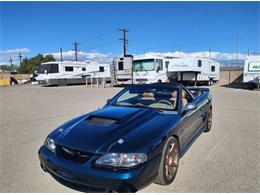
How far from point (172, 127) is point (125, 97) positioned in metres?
1.61

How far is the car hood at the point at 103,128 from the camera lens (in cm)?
271

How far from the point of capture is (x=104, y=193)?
2.53 m

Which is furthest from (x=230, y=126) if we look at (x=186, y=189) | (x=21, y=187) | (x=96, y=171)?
(x=21, y=187)

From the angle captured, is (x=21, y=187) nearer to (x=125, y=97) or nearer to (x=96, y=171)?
→ (x=96, y=171)

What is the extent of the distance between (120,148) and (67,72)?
26045 millimetres

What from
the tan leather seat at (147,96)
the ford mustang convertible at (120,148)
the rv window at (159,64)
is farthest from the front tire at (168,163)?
the rv window at (159,64)

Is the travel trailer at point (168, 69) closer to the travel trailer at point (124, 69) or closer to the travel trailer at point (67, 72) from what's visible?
the travel trailer at point (124, 69)

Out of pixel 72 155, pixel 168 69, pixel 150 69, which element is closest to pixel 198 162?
pixel 72 155

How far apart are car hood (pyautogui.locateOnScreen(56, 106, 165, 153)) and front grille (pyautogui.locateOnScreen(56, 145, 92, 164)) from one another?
0.15 feet

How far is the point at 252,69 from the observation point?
18359 millimetres

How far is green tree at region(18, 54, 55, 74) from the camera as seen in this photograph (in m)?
69.0

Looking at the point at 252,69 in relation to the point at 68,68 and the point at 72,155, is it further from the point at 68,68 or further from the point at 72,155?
the point at 68,68

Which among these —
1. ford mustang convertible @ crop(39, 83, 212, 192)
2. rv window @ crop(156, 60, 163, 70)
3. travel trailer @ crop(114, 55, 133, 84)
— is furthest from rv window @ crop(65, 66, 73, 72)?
ford mustang convertible @ crop(39, 83, 212, 192)

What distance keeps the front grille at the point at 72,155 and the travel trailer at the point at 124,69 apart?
57.7ft
